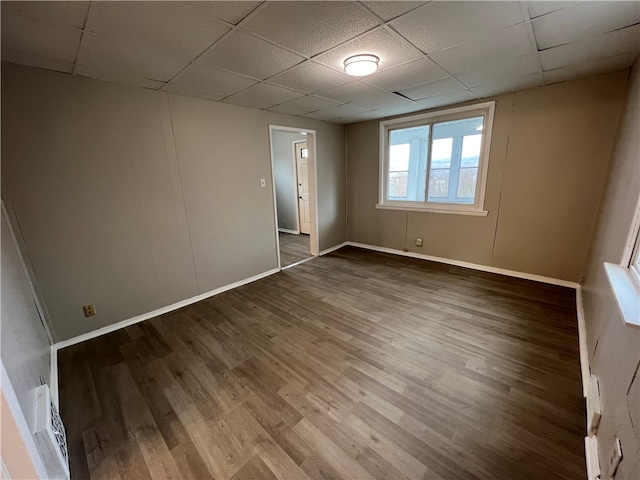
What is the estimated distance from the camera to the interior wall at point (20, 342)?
93 centimetres

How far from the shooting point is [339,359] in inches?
80.2

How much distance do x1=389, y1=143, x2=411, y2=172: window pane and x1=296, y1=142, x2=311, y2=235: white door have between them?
1.90 metres

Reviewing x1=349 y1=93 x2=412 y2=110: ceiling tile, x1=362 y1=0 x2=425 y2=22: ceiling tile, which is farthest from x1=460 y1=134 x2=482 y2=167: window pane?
x1=362 y1=0 x2=425 y2=22: ceiling tile

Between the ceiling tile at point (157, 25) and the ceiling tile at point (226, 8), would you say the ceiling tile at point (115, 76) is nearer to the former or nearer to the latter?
the ceiling tile at point (157, 25)

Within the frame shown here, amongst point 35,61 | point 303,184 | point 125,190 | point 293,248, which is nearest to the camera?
point 35,61

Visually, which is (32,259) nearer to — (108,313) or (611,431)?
(108,313)

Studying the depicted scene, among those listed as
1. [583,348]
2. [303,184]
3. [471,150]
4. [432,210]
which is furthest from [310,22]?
[303,184]

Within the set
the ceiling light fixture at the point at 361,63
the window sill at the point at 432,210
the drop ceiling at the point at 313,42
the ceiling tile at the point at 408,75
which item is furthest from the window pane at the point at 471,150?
the ceiling light fixture at the point at 361,63

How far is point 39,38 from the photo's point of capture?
155cm

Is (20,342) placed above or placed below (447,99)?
below

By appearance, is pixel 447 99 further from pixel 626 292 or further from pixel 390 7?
pixel 626 292

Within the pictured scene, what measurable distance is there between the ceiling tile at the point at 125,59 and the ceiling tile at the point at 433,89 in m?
2.27

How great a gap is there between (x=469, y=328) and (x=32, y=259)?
3.81 metres

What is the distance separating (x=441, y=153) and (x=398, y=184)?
0.86 meters
